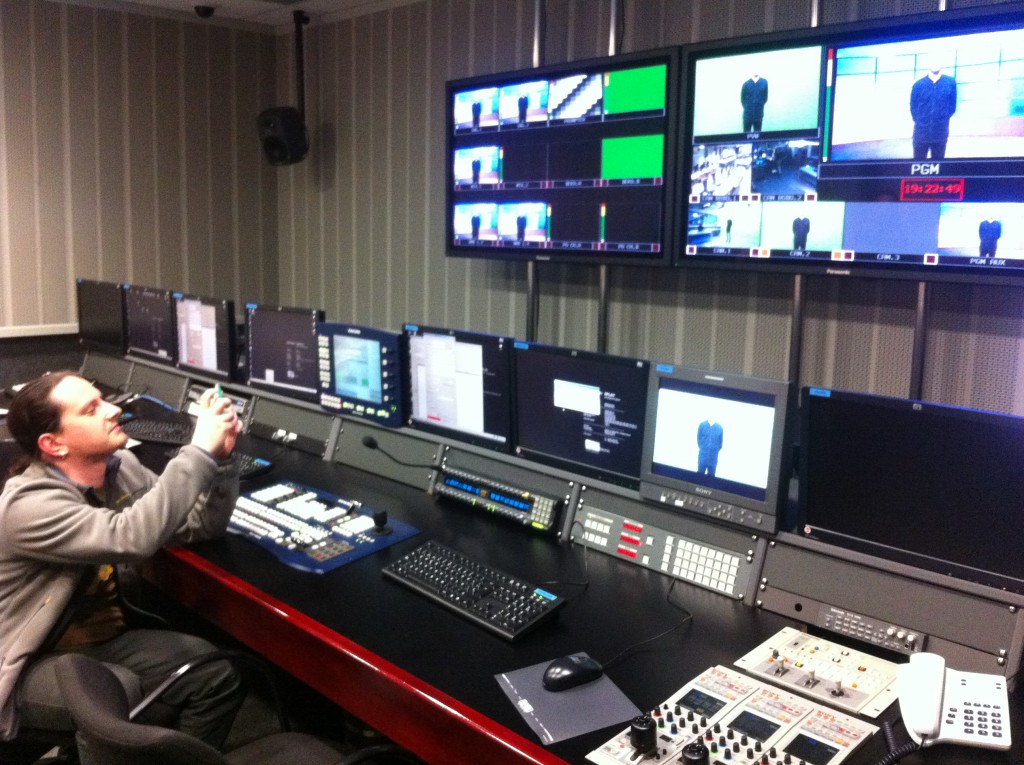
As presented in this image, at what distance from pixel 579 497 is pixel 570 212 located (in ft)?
4.21

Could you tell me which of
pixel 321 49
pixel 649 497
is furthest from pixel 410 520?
pixel 321 49

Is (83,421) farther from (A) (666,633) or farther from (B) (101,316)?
(B) (101,316)

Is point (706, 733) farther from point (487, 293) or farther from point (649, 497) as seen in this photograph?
point (487, 293)

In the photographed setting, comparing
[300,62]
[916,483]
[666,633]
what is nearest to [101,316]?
[300,62]

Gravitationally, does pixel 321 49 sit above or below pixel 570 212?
above

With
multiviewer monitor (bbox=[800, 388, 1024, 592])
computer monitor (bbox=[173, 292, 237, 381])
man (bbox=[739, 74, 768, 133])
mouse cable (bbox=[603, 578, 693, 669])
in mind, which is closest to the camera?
multiviewer monitor (bbox=[800, 388, 1024, 592])

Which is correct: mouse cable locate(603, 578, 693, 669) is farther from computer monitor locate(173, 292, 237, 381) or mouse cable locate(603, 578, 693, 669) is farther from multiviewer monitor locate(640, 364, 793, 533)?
computer monitor locate(173, 292, 237, 381)

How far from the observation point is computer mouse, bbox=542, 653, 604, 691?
1.51 metres

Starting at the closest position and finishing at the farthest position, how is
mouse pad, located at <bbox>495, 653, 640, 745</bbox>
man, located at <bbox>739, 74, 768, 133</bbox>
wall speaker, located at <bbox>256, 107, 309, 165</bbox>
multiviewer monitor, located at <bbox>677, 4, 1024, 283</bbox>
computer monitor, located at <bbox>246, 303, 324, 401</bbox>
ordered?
mouse pad, located at <bbox>495, 653, 640, 745</bbox>
multiviewer monitor, located at <bbox>677, 4, 1024, 283</bbox>
man, located at <bbox>739, 74, 768, 133</bbox>
computer monitor, located at <bbox>246, 303, 324, 401</bbox>
wall speaker, located at <bbox>256, 107, 309, 165</bbox>

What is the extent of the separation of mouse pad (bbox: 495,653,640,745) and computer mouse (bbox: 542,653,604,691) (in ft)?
0.03

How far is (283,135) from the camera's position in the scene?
4.52 metres

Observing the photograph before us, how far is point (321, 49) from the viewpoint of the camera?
4695 millimetres

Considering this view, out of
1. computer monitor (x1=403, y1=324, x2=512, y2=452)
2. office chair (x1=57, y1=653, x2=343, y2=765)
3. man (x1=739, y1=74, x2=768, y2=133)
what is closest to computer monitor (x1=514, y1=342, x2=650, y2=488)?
computer monitor (x1=403, y1=324, x2=512, y2=452)

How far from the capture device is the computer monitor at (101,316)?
389 centimetres
